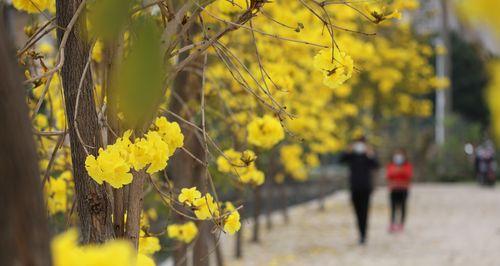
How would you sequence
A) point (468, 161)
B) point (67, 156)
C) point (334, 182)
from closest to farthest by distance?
point (67, 156) → point (334, 182) → point (468, 161)

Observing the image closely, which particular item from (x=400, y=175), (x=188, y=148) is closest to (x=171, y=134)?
(x=188, y=148)

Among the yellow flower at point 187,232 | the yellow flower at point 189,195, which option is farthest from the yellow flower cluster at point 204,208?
the yellow flower at point 187,232

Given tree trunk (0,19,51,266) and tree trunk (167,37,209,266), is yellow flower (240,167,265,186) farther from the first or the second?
tree trunk (0,19,51,266)

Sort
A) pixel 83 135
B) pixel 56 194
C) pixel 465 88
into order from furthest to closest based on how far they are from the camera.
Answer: pixel 465 88
pixel 56 194
pixel 83 135

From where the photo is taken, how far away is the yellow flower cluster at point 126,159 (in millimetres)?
2690

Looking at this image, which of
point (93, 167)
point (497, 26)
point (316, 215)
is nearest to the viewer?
point (497, 26)

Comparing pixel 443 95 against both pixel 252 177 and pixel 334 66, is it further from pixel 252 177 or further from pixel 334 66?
pixel 334 66

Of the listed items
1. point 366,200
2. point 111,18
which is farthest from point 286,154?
point 111,18

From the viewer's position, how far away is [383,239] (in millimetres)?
15352

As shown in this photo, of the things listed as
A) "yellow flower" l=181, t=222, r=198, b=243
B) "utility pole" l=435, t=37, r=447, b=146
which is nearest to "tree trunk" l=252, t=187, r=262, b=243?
"yellow flower" l=181, t=222, r=198, b=243

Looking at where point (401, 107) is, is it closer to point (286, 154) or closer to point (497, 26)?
point (286, 154)

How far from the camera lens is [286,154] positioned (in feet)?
41.6

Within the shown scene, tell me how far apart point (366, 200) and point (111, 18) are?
1291cm

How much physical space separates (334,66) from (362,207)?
11.4 meters
